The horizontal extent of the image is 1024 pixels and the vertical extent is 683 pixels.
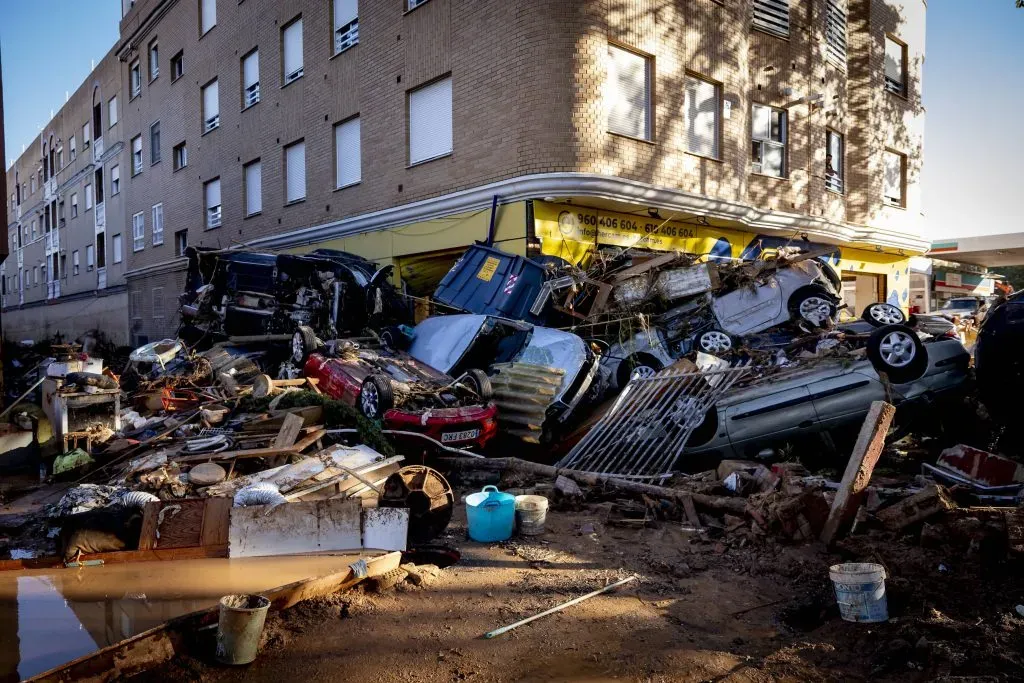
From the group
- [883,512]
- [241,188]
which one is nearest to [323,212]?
[241,188]

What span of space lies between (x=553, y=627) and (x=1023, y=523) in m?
3.02

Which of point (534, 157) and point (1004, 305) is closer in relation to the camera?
point (1004, 305)

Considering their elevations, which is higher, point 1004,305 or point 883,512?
point 1004,305

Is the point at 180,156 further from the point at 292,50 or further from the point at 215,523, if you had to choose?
the point at 215,523

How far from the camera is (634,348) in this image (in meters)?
10.1

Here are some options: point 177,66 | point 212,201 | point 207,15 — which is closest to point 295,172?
point 212,201

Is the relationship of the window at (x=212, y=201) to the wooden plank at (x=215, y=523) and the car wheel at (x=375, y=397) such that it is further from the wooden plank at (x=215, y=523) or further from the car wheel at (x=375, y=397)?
the wooden plank at (x=215, y=523)

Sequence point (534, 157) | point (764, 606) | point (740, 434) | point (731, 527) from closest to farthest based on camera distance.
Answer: point (764, 606), point (731, 527), point (740, 434), point (534, 157)

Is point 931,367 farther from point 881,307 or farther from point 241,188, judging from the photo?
point 241,188

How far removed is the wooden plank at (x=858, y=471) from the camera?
499cm

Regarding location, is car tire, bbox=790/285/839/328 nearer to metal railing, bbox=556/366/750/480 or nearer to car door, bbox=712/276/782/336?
car door, bbox=712/276/782/336

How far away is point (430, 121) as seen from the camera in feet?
47.5

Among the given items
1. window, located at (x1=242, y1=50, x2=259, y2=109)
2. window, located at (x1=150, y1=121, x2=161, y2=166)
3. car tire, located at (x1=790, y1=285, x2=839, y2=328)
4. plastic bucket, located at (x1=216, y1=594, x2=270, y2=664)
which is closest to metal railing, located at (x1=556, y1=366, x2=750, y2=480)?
car tire, located at (x1=790, y1=285, x2=839, y2=328)

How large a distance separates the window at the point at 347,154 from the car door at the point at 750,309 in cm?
991
